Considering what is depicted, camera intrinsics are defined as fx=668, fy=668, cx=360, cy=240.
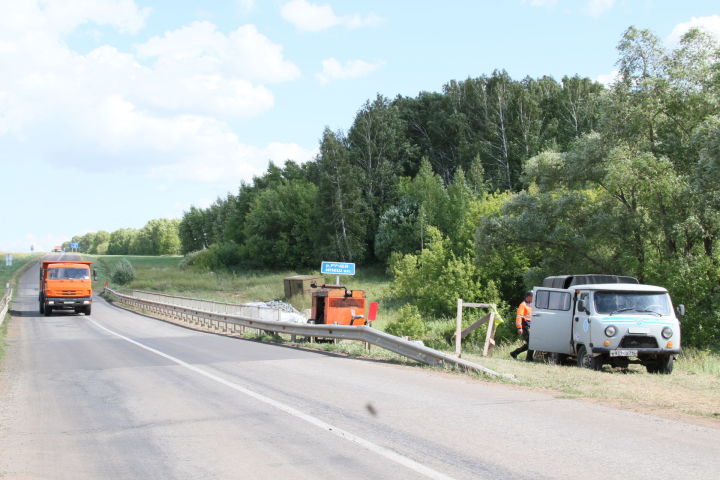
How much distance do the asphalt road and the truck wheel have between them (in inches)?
145

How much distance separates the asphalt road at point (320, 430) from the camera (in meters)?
6.00

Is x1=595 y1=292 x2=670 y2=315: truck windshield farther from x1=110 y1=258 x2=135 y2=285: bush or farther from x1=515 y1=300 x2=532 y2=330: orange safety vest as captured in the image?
x1=110 y1=258 x2=135 y2=285: bush

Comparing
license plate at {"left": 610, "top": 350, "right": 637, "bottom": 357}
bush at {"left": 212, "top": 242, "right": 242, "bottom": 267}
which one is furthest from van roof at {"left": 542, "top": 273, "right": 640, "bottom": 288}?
bush at {"left": 212, "top": 242, "right": 242, "bottom": 267}

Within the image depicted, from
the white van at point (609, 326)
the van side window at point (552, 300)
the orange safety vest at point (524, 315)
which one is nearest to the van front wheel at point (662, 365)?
the white van at point (609, 326)

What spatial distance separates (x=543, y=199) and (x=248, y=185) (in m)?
96.6

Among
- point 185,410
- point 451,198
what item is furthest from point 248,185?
point 185,410

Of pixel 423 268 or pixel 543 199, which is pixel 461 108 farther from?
pixel 543 199

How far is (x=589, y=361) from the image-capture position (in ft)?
46.0

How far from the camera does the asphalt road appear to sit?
6000 millimetres

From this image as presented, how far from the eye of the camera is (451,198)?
7269 cm

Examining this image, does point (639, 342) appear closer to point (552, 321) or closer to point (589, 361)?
point (589, 361)

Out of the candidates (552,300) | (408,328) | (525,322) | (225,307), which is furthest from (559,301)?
(408,328)

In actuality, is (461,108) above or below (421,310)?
above

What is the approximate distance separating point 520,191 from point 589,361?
4370 cm
